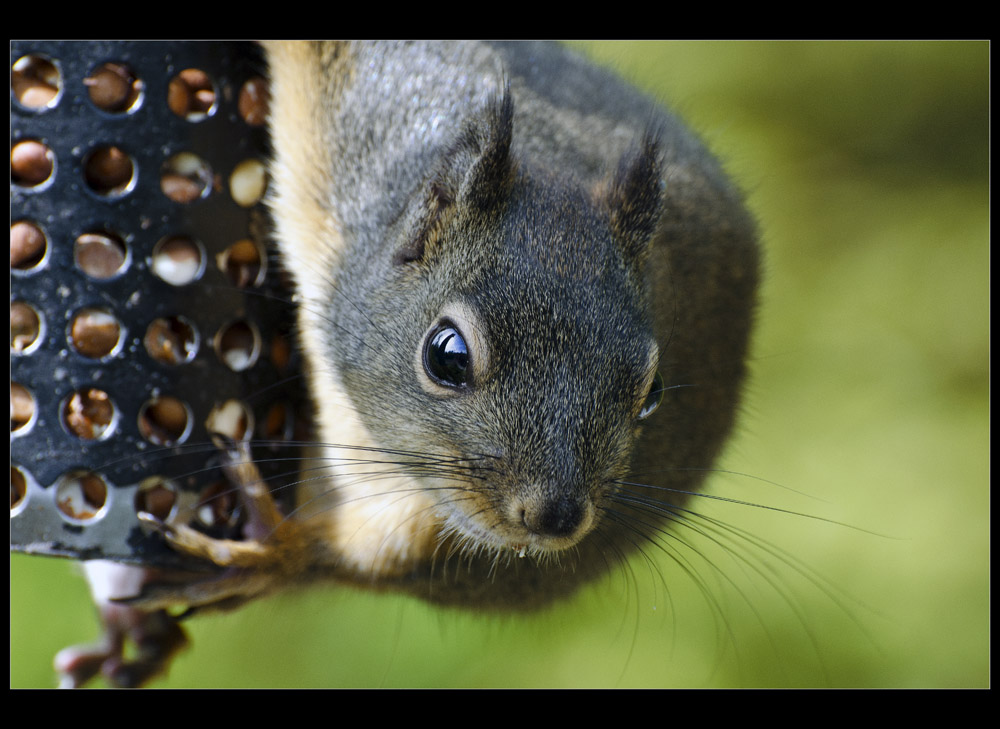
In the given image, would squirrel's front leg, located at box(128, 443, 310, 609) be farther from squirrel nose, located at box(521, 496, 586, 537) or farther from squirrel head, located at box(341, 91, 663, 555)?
squirrel nose, located at box(521, 496, 586, 537)

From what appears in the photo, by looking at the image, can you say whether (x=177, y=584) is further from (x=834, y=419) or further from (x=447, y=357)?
(x=834, y=419)

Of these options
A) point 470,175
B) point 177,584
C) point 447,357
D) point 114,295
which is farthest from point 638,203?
point 177,584

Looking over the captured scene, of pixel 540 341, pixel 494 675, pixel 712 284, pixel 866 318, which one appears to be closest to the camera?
pixel 540 341

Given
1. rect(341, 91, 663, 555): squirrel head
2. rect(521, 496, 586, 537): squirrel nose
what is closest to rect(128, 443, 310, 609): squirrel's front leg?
rect(341, 91, 663, 555): squirrel head

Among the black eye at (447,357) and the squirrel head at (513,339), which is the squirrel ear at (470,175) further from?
the black eye at (447,357)

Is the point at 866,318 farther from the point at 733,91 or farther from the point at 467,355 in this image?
A: the point at 467,355

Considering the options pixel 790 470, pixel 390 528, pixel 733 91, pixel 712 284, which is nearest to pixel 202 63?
pixel 390 528

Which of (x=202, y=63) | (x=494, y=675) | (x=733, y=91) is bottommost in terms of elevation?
(x=494, y=675)
